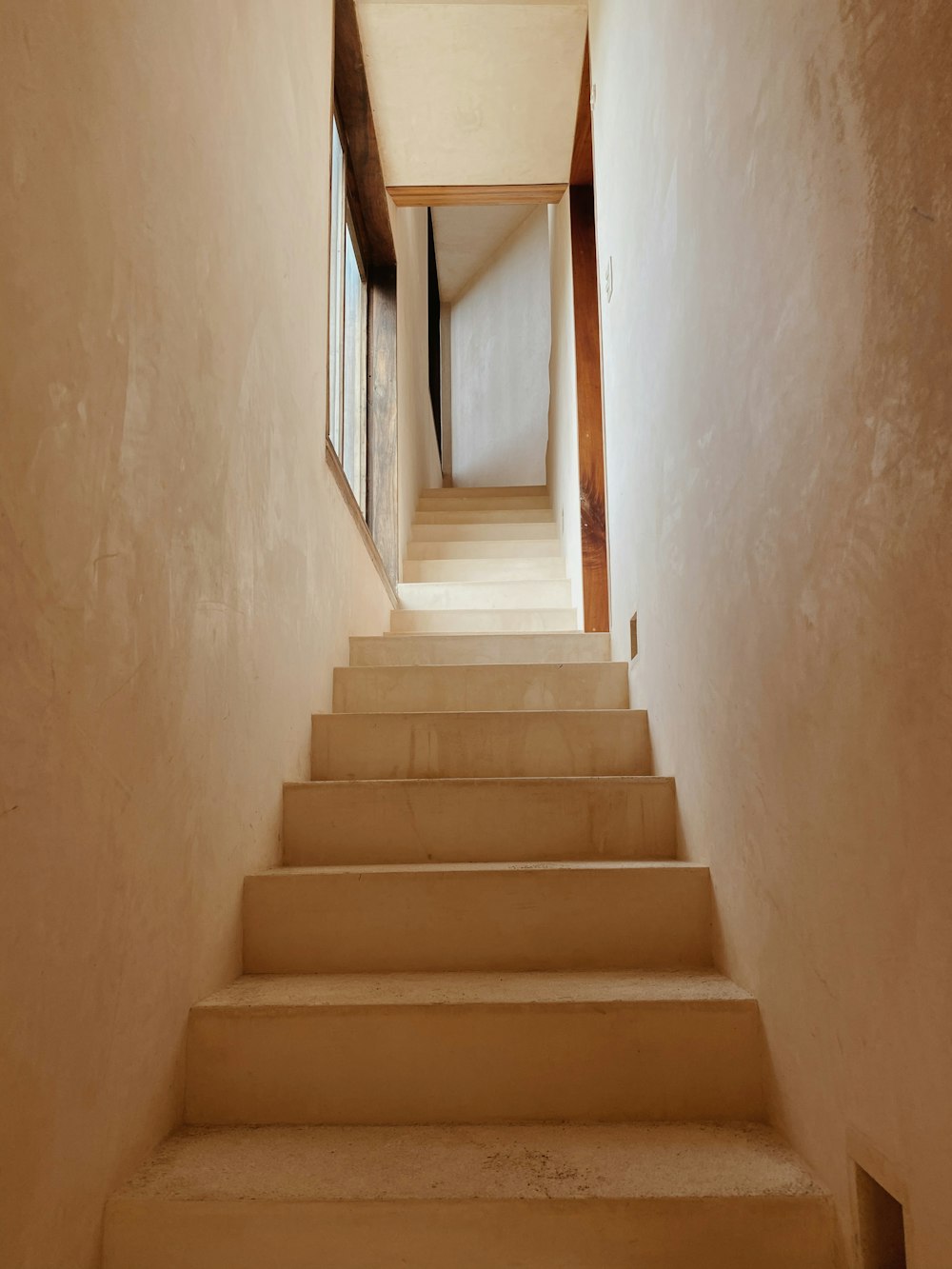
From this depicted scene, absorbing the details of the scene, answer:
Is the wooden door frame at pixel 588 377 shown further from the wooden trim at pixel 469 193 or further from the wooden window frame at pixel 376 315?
the wooden window frame at pixel 376 315

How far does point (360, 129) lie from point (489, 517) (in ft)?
8.83

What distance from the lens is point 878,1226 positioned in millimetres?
1034

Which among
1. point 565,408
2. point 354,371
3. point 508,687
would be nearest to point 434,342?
point 565,408

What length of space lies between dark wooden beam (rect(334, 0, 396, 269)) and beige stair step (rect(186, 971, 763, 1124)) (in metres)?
3.57

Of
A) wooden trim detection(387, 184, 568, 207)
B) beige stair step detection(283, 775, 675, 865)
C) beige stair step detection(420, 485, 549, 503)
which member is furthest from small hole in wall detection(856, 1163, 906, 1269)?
beige stair step detection(420, 485, 549, 503)

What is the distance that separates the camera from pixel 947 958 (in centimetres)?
86

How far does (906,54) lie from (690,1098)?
138 centimetres

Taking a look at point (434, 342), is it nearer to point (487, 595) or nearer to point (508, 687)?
point (487, 595)

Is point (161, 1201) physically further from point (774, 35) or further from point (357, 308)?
point (357, 308)

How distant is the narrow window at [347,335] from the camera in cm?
384

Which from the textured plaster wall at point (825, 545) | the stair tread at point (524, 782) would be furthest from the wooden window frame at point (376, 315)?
the textured plaster wall at point (825, 545)

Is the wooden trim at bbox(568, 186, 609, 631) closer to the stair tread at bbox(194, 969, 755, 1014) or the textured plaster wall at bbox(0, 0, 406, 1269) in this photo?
the textured plaster wall at bbox(0, 0, 406, 1269)

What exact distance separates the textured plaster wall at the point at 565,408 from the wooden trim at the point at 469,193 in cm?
12

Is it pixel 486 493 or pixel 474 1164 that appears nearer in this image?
pixel 474 1164
